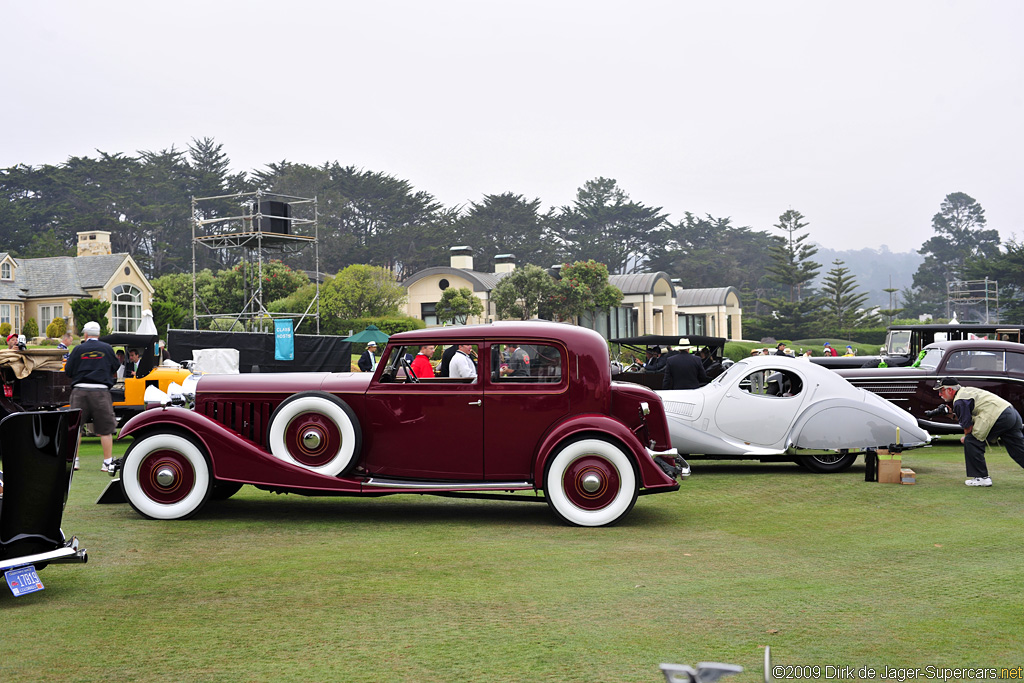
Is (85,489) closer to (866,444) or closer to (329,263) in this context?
(866,444)

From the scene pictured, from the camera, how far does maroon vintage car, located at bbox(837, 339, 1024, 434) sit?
13906mm

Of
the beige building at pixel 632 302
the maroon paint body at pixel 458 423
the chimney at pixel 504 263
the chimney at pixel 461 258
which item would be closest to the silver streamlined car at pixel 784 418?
the maroon paint body at pixel 458 423

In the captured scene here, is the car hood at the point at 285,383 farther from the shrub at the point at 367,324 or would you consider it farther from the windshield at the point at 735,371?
the shrub at the point at 367,324

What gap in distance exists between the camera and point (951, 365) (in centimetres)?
1440

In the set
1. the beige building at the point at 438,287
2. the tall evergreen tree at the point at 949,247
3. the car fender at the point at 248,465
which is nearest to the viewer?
the car fender at the point at 248,465

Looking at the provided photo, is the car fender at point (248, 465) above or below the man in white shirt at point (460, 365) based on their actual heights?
below

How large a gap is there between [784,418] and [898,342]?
32.8 feet

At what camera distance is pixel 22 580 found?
5172mm

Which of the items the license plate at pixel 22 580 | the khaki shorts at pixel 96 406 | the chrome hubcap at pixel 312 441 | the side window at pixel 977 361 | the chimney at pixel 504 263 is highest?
the chimney at pixel 504 263

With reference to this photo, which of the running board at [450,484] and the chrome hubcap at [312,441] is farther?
the chrome hubcap at [312,441]

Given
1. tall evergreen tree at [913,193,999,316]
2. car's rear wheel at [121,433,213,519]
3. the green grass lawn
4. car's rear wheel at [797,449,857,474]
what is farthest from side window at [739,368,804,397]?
tall evergreen tree at [913,193,999,316]

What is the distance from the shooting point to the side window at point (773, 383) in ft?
36.4

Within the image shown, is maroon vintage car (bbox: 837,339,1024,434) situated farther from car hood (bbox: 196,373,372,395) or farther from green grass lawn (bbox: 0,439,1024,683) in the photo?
car hood (bbox: 196,373,372,395)

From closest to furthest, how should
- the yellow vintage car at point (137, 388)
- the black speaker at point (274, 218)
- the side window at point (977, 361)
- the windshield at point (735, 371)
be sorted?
the windshield at point (735, 371)
the side window at point (977, 361)
the yellow vintage car at point (137, 388)
the black speaker at point (274, 218)
